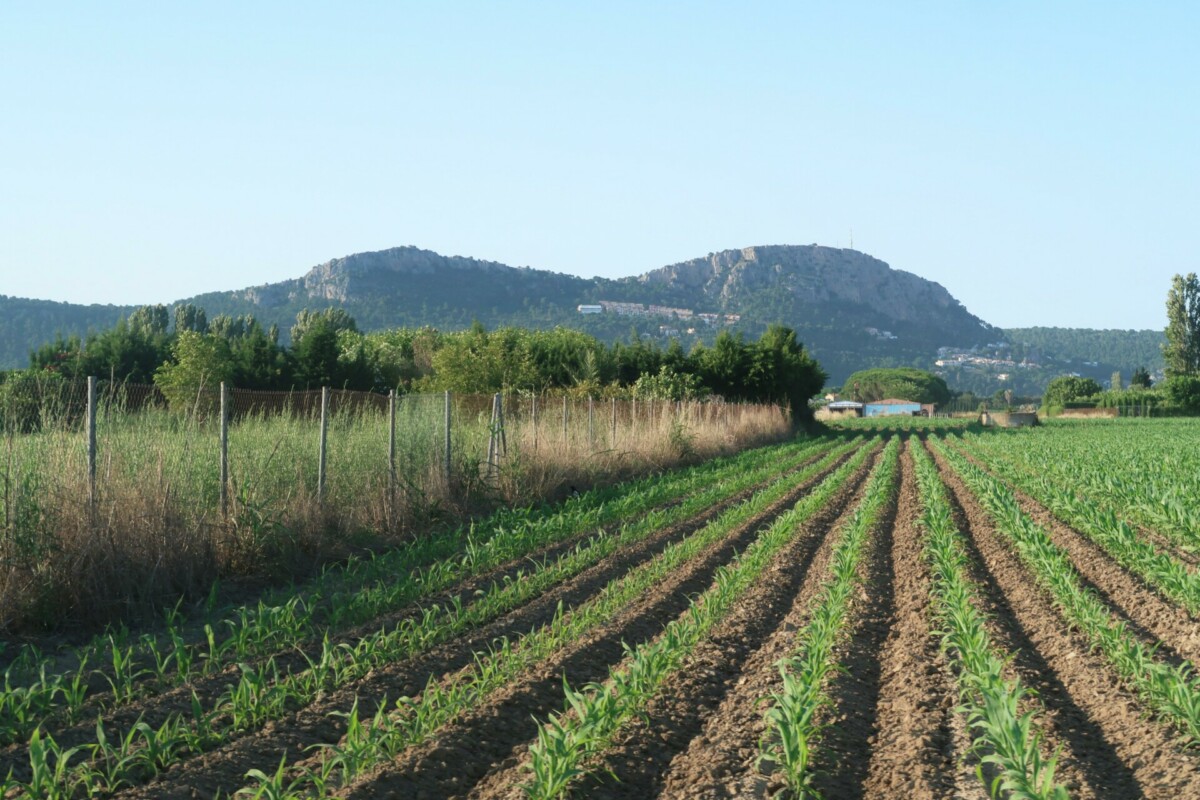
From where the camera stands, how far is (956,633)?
8.23m

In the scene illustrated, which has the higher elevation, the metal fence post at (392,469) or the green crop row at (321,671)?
the metal fence post at (392,469)

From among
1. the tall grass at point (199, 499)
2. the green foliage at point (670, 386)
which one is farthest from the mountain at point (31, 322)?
the tall grass at point (199, 499)

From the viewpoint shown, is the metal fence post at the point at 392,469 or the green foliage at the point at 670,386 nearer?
the metal fence post at the point at 392,469

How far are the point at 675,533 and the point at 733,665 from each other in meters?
7.18

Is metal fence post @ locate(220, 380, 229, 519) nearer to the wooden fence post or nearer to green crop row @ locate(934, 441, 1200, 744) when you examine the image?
the wooden fence post

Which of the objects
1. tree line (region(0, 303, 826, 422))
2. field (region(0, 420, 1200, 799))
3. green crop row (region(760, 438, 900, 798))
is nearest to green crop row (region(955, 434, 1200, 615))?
field (region(0, 420, 1200, 799))

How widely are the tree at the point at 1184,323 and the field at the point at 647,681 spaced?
94.7m

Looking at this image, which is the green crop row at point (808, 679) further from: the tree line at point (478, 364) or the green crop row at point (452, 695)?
the tree line at point (478, 364)

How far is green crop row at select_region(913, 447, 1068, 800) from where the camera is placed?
16.2 feet

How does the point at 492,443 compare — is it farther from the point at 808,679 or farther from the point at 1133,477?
the point at 1133,477

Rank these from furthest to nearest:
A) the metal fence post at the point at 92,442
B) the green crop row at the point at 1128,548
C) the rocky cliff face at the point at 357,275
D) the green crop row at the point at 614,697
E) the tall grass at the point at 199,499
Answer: the rocky cliff face at the point at 357,275 → the green crop row at the point at 1128,548 → the metal fence post at the point at 92,442 → the tall grass at the point at 199,499 → the green crop row at the point at 614,697

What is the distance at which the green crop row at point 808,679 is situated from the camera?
5.49 metres

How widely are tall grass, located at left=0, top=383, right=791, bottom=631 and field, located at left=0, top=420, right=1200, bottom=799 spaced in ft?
2.00

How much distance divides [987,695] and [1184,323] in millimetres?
103583
